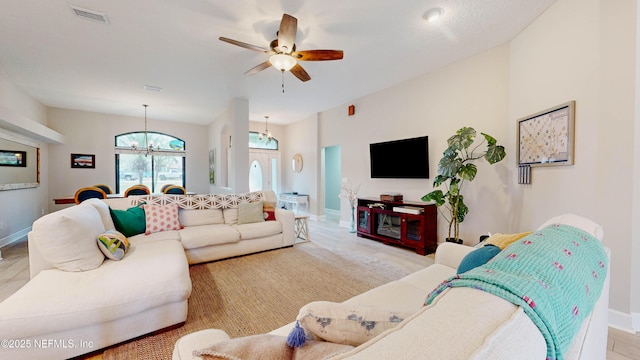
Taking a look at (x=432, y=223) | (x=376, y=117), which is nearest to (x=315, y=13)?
(x=376, y=117)

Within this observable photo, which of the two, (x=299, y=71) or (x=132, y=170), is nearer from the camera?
(x=299, y=71)

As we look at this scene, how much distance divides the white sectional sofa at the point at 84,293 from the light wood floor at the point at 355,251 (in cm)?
25

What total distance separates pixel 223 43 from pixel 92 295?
113 inches

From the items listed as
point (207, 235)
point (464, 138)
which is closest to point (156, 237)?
point (207, 235)

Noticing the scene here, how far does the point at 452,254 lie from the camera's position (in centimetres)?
197

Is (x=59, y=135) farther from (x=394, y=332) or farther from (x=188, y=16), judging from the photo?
(x=394, y=332)

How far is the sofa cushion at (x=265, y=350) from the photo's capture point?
0.60m

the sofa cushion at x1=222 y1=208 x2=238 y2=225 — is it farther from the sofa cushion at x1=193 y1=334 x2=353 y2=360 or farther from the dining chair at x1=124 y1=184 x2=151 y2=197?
the sofa cushion at x1=193 y1=334 x2=353 y2=360

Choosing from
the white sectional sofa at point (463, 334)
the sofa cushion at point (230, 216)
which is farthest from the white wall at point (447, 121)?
the white sectional sofa at point (463, 334)

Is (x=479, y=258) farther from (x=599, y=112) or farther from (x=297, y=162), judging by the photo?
(x=297, y=162)

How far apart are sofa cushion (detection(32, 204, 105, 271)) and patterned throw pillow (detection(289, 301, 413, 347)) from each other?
2.18 meters

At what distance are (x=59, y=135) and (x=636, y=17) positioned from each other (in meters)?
9.01

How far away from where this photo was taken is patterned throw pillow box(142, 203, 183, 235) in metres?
3.13

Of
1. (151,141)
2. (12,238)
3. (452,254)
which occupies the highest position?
(151,141)
